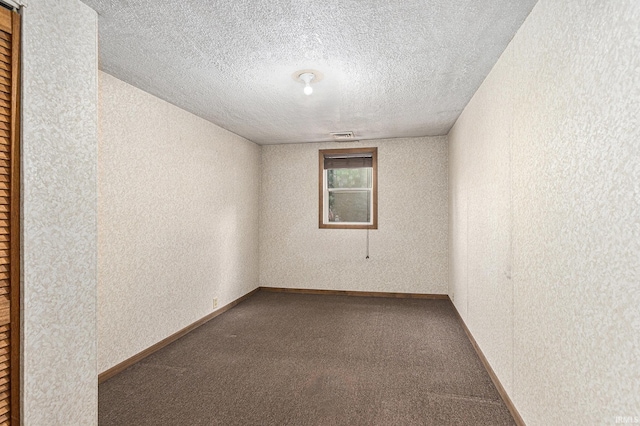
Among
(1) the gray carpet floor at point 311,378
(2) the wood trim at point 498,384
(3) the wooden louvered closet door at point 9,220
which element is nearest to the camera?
(3) the wooden louvered closet door at point 9,220

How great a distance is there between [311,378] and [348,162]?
3.63 meters

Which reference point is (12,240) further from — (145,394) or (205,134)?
(205,134)

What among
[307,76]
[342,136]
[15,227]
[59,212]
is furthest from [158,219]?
[342,136]

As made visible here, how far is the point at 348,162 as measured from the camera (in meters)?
5.61

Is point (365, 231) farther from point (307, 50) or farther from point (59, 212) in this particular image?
point (59, 212)

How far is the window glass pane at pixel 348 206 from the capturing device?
575cm

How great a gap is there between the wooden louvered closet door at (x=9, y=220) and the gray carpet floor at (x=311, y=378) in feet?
2.92

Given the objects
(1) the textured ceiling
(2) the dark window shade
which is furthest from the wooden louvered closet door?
(2) the dark window shade

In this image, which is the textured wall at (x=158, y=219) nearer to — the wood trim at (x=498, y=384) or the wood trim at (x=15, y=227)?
the wood trim at (x=15, y=227)

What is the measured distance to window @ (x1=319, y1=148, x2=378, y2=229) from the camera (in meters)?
5.46

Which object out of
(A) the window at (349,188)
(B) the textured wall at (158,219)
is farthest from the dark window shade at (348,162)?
(B) the textured wall at (158,219)

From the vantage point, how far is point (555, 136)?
1.61 m

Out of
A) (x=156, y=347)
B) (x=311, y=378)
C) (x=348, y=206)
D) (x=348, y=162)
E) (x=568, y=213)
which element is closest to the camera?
(x=568, y=213)

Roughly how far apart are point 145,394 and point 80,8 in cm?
254
